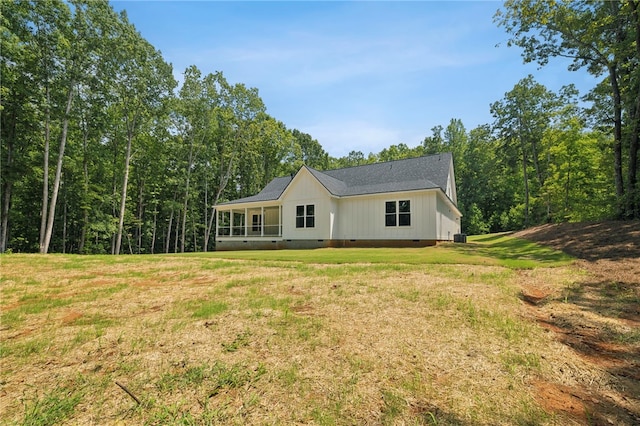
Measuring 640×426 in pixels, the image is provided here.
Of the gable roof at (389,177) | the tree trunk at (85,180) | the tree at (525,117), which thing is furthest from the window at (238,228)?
the tree at (525,117)

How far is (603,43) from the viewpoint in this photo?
1436 cm

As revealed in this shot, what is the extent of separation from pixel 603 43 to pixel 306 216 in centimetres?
1813

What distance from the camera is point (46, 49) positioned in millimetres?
16438

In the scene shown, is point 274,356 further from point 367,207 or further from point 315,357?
point 367,207

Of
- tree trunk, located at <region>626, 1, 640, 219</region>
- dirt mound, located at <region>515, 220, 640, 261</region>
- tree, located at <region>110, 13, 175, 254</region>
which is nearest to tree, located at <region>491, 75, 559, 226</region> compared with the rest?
tree trunk, located at <region>626, 1, 640, 219</region>

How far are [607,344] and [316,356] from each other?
321cm

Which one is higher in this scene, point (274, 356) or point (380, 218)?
point (380, 218)

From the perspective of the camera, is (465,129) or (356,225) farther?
(465,129)

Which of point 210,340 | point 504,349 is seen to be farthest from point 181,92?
point 504,349

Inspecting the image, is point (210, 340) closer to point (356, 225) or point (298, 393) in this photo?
point (298, 393)

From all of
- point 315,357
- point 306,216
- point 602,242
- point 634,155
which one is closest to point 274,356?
point 315,357

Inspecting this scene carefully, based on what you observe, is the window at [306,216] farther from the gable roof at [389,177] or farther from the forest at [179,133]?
the forest at [179,133]

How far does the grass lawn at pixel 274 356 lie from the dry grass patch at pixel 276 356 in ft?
0.05

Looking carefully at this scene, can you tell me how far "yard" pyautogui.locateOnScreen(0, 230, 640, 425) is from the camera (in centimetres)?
207
